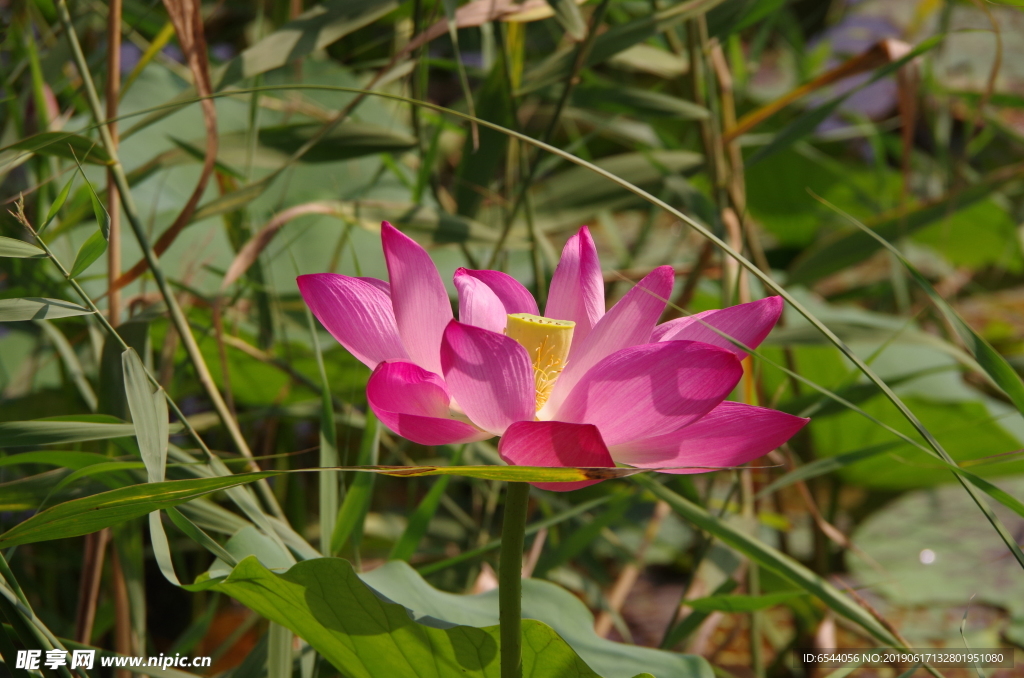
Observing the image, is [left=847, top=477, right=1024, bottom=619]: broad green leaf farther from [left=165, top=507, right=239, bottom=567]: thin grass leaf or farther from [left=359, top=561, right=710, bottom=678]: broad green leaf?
[left=165, top=507, right=239, bottom=567]: thin grass leaf

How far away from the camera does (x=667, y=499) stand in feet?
1.32

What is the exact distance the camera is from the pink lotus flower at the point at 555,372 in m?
0.24

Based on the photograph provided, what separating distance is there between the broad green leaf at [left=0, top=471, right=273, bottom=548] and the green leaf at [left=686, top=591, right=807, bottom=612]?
27 centimetres

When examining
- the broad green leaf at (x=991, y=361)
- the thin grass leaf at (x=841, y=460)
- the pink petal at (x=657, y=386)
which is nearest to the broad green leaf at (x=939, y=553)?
the thin grass leaf at (x=841, y=460)

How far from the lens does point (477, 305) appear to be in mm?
312

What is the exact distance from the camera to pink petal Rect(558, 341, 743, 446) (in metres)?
0.24

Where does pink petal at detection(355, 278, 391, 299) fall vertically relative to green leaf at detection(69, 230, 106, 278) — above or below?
below

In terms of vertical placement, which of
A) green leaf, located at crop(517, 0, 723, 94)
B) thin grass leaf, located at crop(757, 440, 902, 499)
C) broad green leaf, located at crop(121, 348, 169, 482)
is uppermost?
green leaf, located at crop(517, 0, 723, 94)

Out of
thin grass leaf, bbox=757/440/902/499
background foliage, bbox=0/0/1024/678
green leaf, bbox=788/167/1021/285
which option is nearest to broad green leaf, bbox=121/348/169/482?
background foliage, bbox=0/0/1024/678

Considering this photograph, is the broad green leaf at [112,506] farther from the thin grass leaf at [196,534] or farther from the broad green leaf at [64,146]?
the broad green leaf at [64,146]

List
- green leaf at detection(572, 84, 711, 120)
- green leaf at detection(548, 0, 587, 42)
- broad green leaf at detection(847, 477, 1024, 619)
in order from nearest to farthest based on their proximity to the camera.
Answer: green leaf at detection(548, 0, 587, 42) < green leaf at detection(572, 84, 711, 120) < broad green leaf at detection(847, 477, 1024, 619)

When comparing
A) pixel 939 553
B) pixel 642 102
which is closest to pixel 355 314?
pixel 642 102

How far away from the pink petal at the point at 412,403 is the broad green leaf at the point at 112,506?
0.15 feet

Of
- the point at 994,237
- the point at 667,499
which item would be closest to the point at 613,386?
the point at 667,499
